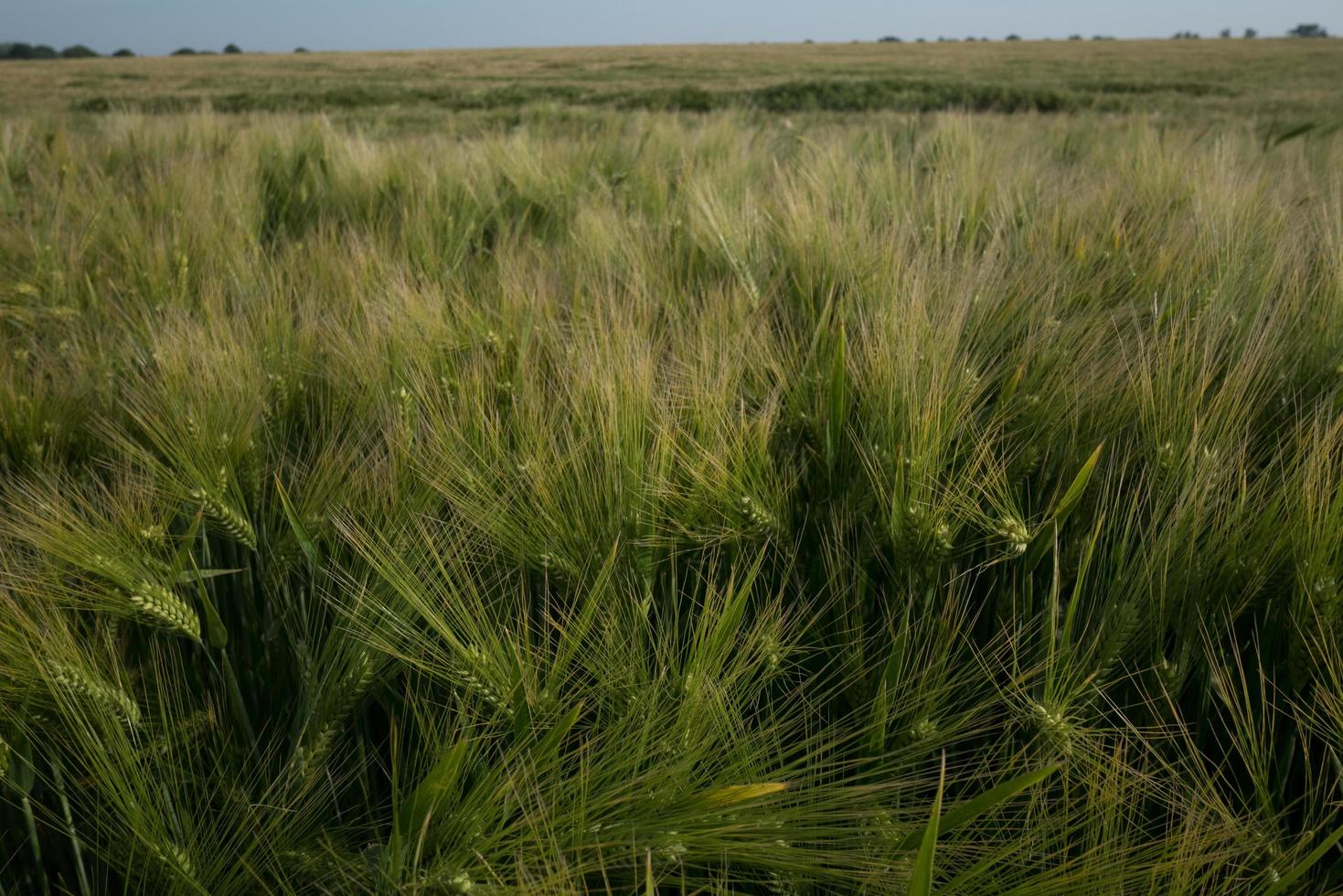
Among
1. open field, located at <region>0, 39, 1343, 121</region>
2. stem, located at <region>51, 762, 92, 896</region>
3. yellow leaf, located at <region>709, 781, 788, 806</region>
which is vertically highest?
open field, located at <region>0, 39, 1343, 121</region>

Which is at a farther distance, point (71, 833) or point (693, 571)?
point (693, 571)

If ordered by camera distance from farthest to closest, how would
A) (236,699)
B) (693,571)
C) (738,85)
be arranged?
(738,85), (693,571), (236,699)

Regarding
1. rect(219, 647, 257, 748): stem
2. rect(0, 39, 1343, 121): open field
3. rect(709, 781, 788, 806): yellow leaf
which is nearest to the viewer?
rect(709, 781, 788, 806): yellow leaf

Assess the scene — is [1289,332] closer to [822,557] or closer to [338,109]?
[822,557]

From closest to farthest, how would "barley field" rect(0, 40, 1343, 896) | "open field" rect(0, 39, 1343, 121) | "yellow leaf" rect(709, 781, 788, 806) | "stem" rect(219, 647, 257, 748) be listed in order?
"yellow leaf" rect(709, 781, 788, 806)
"barley field" rect(0, 40, 1343, 896)
"stem" rect(219, 647, 257, 748)
"open field" rect(0, 39, 1343, 121)

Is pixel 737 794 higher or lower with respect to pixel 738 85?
lower

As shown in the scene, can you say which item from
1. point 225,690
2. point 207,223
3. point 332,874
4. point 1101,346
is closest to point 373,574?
point 225,690

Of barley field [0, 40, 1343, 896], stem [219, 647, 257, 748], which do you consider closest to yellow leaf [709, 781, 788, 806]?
barley field [0, 40, 1343, 896]

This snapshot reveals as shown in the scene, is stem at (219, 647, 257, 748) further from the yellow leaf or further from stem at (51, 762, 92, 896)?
the yellow leaf

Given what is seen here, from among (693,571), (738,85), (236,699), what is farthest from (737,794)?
(738,85)

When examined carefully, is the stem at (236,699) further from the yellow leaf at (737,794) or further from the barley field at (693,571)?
the yellow leaf at (737,794)

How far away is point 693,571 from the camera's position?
3.67ft

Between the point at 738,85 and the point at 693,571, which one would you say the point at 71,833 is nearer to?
the point at 693,571

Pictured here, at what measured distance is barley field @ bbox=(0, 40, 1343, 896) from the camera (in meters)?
0.72
